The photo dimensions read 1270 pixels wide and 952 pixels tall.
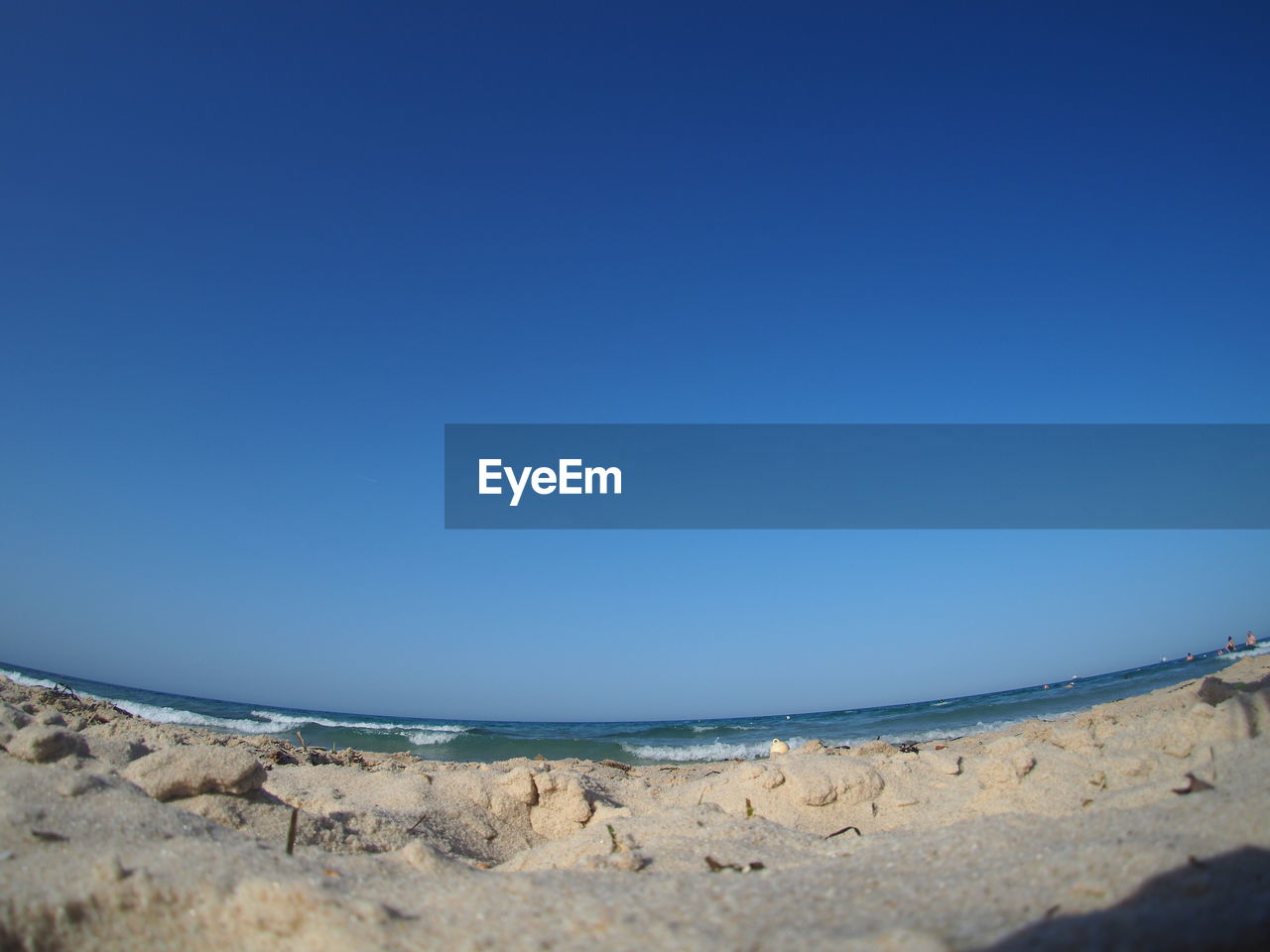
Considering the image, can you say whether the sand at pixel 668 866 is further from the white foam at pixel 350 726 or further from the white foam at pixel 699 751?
the white foam at pixel 350 726

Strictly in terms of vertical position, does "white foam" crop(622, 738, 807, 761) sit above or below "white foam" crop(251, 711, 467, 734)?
above

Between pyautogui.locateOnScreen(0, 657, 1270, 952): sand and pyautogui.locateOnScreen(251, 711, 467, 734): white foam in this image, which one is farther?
pyautogui.locateOnScreen(251, 711, 467, 734): white foam

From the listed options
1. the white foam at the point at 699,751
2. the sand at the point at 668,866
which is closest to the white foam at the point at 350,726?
the white foam at the point at 699,751

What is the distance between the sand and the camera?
6.26ft

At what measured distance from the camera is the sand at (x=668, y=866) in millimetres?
1907

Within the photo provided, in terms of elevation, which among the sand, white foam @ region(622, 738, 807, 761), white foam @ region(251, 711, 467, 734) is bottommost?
white foam @ region(251, 711, 467, 734)

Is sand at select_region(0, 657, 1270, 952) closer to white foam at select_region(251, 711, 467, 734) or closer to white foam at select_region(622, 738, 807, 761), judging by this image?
white foam at select_region(622, 738, 807, 761)

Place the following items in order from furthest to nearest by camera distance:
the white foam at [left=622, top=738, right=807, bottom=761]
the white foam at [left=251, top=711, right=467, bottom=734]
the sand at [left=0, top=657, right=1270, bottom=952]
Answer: the white foam at [left=251, top=711, right=467, bottom=734]
the white foam at [left=622, top=738, right=807, bottom=761]
the sand at [left=0, top=657, right=1270, bottom=952]

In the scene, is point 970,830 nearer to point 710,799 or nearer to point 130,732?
point 710,799

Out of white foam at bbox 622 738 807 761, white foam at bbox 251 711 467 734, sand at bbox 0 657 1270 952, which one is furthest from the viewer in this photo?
white foam at bbox 251 711 467 734

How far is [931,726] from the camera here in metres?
Result: 17.9

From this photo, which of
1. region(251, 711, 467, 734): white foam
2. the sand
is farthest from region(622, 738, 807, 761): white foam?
the sand

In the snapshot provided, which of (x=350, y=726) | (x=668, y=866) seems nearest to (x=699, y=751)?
(x=668, y=866)

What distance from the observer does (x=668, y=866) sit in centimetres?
292
